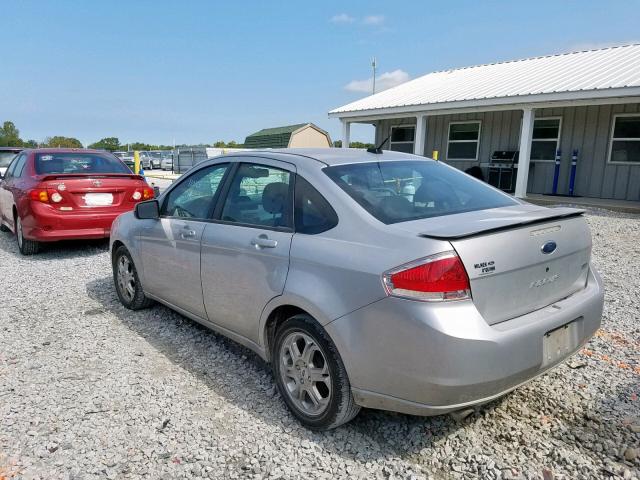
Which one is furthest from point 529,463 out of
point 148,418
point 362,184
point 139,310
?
point 139,310

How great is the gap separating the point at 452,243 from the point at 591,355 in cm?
219

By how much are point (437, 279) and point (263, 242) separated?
1.19 meters

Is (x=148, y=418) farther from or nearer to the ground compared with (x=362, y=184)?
nearer to the ground

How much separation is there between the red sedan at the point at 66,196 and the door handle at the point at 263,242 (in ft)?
15.6

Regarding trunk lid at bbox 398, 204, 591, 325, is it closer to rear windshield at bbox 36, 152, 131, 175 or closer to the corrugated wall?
rear windshield at bbox 36, 152, 131, 175

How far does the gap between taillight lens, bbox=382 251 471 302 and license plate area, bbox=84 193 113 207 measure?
5993 mm

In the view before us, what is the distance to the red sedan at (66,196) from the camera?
22.1 ft

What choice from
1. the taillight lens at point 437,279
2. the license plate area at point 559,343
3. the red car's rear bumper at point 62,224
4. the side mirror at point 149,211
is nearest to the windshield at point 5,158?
the red car's rear bumper at point 62,224

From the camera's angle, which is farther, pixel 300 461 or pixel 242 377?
pixel 242 377

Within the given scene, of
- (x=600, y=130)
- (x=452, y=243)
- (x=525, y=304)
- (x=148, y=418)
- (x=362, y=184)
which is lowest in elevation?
→ (x=148, y=418)

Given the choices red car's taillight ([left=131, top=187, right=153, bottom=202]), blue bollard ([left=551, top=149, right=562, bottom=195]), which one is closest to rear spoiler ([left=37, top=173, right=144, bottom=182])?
red car's taillight ([left=131, top=187, right=153, bottom=202])

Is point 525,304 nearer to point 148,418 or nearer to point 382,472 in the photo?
point 382,472

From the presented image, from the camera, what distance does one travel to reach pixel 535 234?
8.25ft

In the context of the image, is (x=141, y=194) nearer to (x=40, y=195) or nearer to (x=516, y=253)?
(x=40, y=195)
